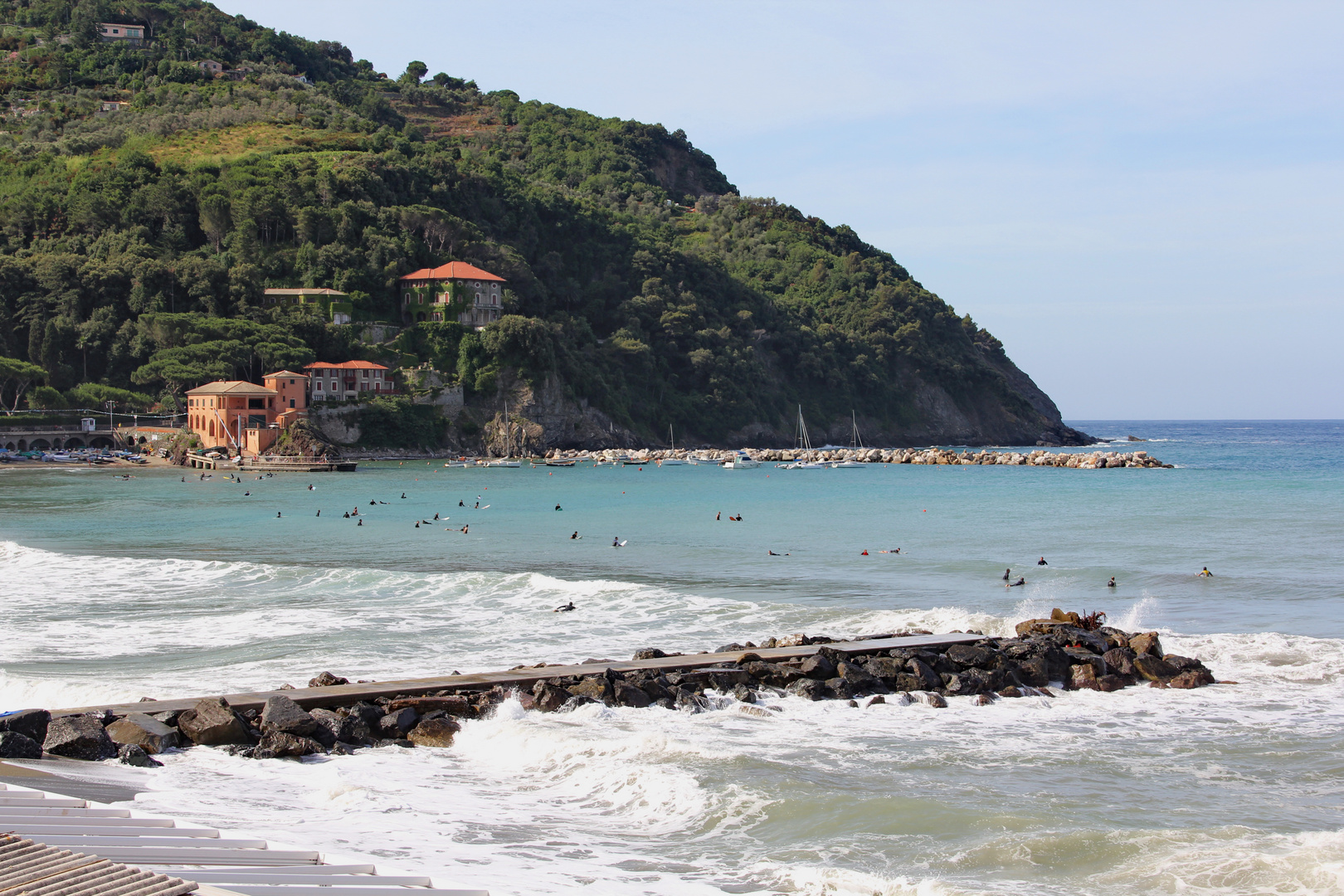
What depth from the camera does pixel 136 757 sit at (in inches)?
436

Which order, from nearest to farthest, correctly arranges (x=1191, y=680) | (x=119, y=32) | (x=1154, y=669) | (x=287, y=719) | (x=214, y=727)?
1. (x=214, y=727)
2. (x=287, y=719)
3. (x=1191, y=680)
4. (x=1154, y=669)
5. (x=119, y=32)

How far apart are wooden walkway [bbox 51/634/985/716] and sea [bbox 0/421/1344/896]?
1218mm

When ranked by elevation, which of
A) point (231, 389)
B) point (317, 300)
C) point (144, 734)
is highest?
point (317, 300)

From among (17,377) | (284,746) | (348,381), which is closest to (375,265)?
(348,381)

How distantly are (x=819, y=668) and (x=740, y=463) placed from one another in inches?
2942

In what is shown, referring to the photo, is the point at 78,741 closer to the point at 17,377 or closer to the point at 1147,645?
the point at 1147,645

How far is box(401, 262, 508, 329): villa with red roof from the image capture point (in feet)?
325

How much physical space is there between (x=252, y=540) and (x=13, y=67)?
147552mm

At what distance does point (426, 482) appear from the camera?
218 ft

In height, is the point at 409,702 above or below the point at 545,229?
below

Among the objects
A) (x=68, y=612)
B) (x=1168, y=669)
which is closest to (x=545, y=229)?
(x=68, y=612)

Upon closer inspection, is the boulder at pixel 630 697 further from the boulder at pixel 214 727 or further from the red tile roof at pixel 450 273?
the red tile roof at pixel 450 273

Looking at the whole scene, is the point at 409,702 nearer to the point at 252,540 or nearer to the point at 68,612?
the point at 68,612

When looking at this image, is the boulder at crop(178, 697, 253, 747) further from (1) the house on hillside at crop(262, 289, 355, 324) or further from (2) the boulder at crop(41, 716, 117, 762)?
(1) the house on hillside at crop(262, 289, 355, 324)
